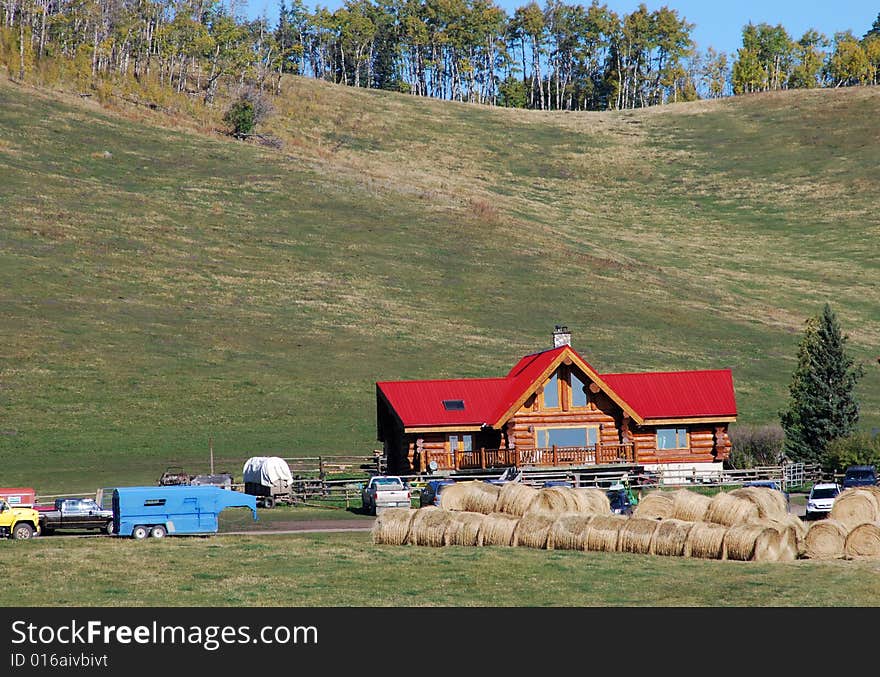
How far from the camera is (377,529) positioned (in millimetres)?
39656

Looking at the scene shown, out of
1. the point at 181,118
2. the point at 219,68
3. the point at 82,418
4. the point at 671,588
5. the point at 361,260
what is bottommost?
the point at 671,588

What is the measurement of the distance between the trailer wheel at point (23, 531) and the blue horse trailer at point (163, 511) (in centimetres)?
327

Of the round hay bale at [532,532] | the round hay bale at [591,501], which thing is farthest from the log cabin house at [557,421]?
the round hay bale at [532,532]

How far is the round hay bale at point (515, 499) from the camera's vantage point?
4284 cm

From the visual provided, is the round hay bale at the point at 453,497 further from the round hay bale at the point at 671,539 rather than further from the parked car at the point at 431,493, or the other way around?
the round hay bale at the point at 671,539

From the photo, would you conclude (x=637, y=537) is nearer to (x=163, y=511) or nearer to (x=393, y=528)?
(x=393, y=528)

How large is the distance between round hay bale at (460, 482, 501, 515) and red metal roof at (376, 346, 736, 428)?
1879 cm

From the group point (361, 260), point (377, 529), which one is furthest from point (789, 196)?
point (377, 529)

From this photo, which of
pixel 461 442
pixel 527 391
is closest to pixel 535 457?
pixel 527 391

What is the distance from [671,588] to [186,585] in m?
11.5

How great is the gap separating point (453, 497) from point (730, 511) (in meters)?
9.65

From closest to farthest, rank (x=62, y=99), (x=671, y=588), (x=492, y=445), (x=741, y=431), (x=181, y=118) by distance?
(x=671, y=588), (x=492, y=445), (x=741, y=431), (x=62, y=99), (x=181, y=118)

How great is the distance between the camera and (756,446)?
240ft

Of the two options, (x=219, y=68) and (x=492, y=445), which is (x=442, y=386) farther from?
(x=219, y=68)
